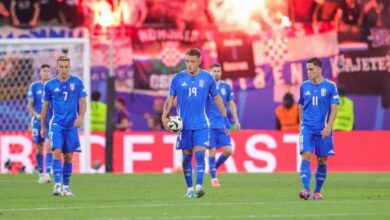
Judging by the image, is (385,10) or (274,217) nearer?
(274,217)

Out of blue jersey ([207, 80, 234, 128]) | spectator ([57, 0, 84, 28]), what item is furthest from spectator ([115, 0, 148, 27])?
blue jersey ([207, 80, 234, 128])

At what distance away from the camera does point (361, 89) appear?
31062mm

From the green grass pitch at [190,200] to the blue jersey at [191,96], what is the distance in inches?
41.0

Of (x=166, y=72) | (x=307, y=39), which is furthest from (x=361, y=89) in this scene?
(x=166, y=72)

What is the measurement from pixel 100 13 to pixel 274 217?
55.0 feet

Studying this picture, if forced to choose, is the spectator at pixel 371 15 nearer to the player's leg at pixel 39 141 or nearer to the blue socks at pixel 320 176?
the player's leg at pixel 39 141

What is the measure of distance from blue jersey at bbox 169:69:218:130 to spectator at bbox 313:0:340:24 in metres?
12.7

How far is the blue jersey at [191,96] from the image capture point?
18609mm

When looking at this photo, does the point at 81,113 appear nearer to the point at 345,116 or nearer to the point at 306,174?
the point at 306,174

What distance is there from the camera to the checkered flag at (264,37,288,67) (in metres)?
31.2

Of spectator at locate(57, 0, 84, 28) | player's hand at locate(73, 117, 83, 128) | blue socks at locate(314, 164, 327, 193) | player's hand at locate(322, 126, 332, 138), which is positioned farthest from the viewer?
spectator at locate(57, 0, 84, 28)

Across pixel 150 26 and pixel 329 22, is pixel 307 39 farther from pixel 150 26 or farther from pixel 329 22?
pixel 150 26

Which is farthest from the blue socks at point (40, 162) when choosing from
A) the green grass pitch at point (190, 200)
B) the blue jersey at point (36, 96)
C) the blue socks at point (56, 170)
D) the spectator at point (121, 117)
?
the spectator at point (121, 117)

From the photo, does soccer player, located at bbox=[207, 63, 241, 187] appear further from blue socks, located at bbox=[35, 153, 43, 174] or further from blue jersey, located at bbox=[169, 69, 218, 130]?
blue jersey, located at bbox=[169, 69, 218, 130]
